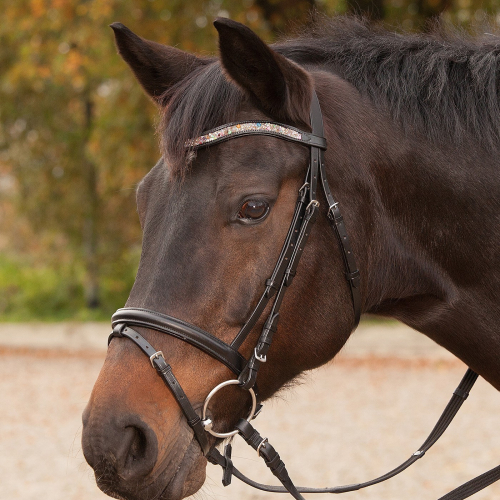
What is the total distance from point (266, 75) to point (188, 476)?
1394 millimetres

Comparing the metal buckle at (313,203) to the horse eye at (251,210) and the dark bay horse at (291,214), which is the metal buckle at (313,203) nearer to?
the dark bay horse at (291,214)

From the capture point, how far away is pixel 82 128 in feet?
58.0

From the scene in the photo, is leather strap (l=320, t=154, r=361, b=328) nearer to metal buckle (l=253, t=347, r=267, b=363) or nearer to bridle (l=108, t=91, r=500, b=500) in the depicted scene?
bridle (l=108, t=91, r=500, b=500)

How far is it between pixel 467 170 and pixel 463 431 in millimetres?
7423

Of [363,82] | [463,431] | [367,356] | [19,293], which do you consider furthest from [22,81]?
[363,82]

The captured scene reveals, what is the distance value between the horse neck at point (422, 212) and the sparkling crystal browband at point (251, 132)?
Answer: 0.12 m

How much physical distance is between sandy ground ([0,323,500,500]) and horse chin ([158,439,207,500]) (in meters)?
1.61

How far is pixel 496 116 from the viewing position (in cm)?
231

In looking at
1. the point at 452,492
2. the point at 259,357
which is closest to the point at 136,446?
the point at 259,357

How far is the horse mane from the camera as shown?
2.23m

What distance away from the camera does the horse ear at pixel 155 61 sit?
2.39 metres

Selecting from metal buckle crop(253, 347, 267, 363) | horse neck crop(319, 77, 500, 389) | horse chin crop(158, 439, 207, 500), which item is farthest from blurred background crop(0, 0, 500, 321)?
horse chin crop(158, 439, 207, 500)

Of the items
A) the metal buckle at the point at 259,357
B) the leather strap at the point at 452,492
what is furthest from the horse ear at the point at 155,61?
the leather strap at the point at 452,492

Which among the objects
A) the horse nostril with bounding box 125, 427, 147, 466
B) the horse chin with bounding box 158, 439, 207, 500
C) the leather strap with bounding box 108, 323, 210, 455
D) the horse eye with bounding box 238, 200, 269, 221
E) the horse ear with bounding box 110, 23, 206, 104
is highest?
the horse ear with bounding box 110, 23, 206, 104
